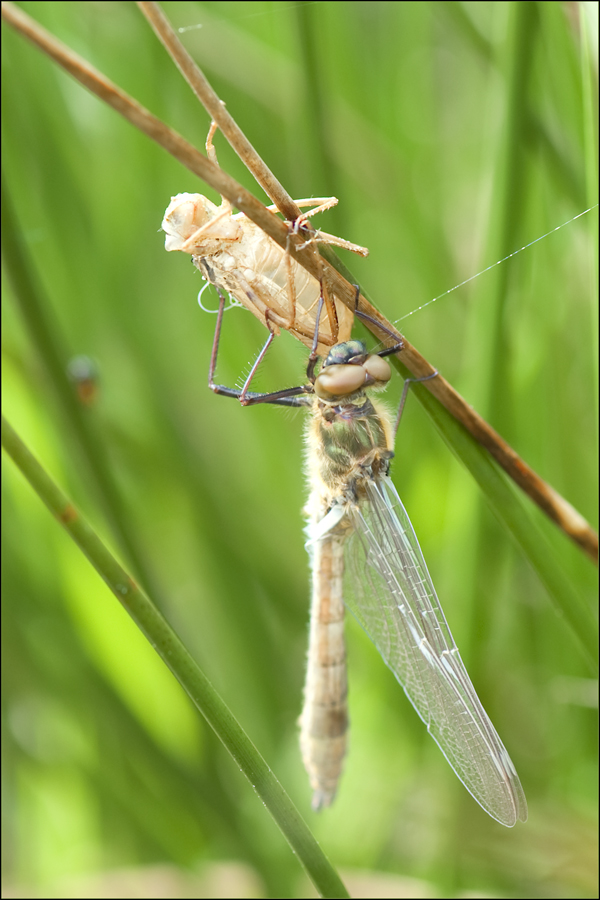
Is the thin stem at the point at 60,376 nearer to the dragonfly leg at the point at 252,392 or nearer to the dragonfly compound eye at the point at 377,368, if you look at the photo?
the dragonfly leg at the point at 252,392

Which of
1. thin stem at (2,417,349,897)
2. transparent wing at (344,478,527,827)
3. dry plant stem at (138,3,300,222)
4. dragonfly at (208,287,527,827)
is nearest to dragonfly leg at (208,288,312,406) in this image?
dragonfly at (208,287,527,827)

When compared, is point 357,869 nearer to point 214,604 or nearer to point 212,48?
point 214,604

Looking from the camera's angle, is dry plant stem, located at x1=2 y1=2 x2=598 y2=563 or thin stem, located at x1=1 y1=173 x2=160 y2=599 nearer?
dry plant stem, located at x1=2 y1=2 x2=598 y2=563

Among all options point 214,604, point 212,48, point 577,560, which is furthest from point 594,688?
point 212,48

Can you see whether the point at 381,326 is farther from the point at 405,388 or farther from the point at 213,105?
A: the point at 213,105

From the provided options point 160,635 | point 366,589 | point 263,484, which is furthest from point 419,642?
point 263,484

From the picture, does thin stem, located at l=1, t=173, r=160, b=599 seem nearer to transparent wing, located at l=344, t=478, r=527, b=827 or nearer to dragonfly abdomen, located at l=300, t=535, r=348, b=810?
dragonfly abdomen, located at l=300, t=535, r=348, b=810
